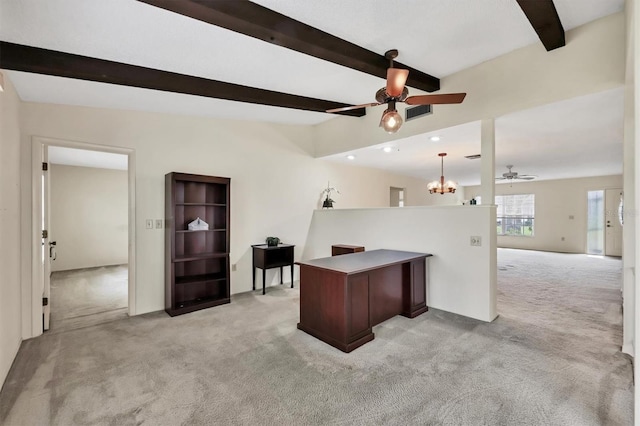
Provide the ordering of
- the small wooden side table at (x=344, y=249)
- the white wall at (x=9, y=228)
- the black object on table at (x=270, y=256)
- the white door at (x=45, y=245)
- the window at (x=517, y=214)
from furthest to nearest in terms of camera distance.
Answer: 1. the window at (x=517, y=214)
2. the small wooden side table at (x=344, y=249)
3. the black object on table at (x=270, y=256)
4. the white door at (x=45, y=245)
5. the white wall at (x=9, y=228)

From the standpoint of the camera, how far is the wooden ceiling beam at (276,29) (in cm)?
195

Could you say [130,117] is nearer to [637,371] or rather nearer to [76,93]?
[76,93]

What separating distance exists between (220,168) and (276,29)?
2.58m

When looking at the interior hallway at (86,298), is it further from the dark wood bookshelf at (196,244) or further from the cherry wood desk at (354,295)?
the cherry wood desk at (354,295)

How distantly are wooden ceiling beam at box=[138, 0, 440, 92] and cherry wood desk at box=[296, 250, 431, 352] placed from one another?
6.51 ft

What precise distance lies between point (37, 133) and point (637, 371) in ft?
16.5

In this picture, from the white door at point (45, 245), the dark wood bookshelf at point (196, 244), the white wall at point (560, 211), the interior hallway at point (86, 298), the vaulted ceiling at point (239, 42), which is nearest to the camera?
the vaulted ceiling at point (239, 42)

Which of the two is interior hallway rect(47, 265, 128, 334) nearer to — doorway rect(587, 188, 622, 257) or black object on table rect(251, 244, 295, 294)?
black object on table rect(251, 244, 295, 294)

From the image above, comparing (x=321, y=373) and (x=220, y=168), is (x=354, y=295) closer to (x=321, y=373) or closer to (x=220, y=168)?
(x=321, y=373)

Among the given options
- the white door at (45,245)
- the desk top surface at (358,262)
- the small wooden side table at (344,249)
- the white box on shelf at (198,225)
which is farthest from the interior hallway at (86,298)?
the small wooden side table at (344,249)

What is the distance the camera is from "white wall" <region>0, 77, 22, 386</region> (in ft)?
7.44

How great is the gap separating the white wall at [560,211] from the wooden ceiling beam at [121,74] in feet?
30.8

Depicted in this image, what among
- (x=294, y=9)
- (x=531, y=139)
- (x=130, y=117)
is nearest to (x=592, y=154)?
(x=531, y=139)

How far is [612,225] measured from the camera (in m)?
8.25
